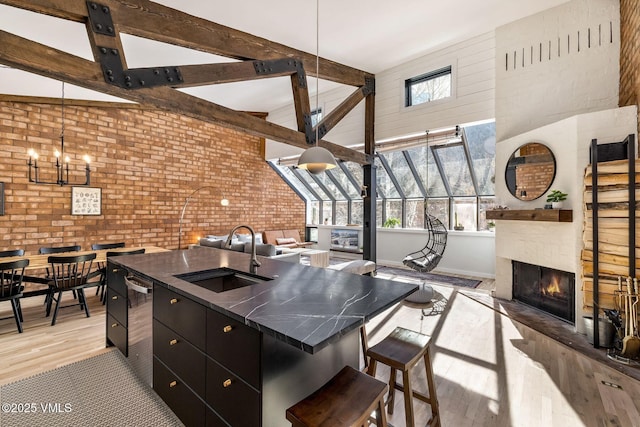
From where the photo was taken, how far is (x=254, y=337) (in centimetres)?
126

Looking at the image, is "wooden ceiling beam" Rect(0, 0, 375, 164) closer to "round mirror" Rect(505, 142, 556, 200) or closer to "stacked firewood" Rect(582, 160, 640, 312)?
"round mirror" Rect(505, 142, 556, 200)

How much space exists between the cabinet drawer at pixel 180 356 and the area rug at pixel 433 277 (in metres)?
4.71

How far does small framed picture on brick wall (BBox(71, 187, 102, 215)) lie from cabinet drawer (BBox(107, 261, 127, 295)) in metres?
2.93

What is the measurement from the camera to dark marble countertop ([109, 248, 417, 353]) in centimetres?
116

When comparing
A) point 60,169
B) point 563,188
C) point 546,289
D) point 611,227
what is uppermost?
point 60,169

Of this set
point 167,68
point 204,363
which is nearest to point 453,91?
point 167,68

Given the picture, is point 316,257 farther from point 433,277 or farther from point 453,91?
point 453,91

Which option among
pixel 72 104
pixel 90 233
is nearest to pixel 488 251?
pixel 90 233

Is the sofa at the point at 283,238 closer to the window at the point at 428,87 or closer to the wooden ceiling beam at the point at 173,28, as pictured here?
the window at the point at 428,87

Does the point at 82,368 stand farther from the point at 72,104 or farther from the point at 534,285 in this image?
the point at 534,285

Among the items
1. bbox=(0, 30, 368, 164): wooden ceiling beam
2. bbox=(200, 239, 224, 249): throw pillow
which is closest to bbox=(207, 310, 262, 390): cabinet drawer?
bbox=(0, 30, 368, 164): wooden ceiling beam

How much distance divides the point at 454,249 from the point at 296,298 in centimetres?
549

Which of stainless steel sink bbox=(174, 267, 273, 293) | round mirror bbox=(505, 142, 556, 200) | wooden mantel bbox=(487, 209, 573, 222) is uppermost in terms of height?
round mirror bbox=(505, 142, 556, 200)

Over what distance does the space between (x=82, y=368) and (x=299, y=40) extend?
169 inches
